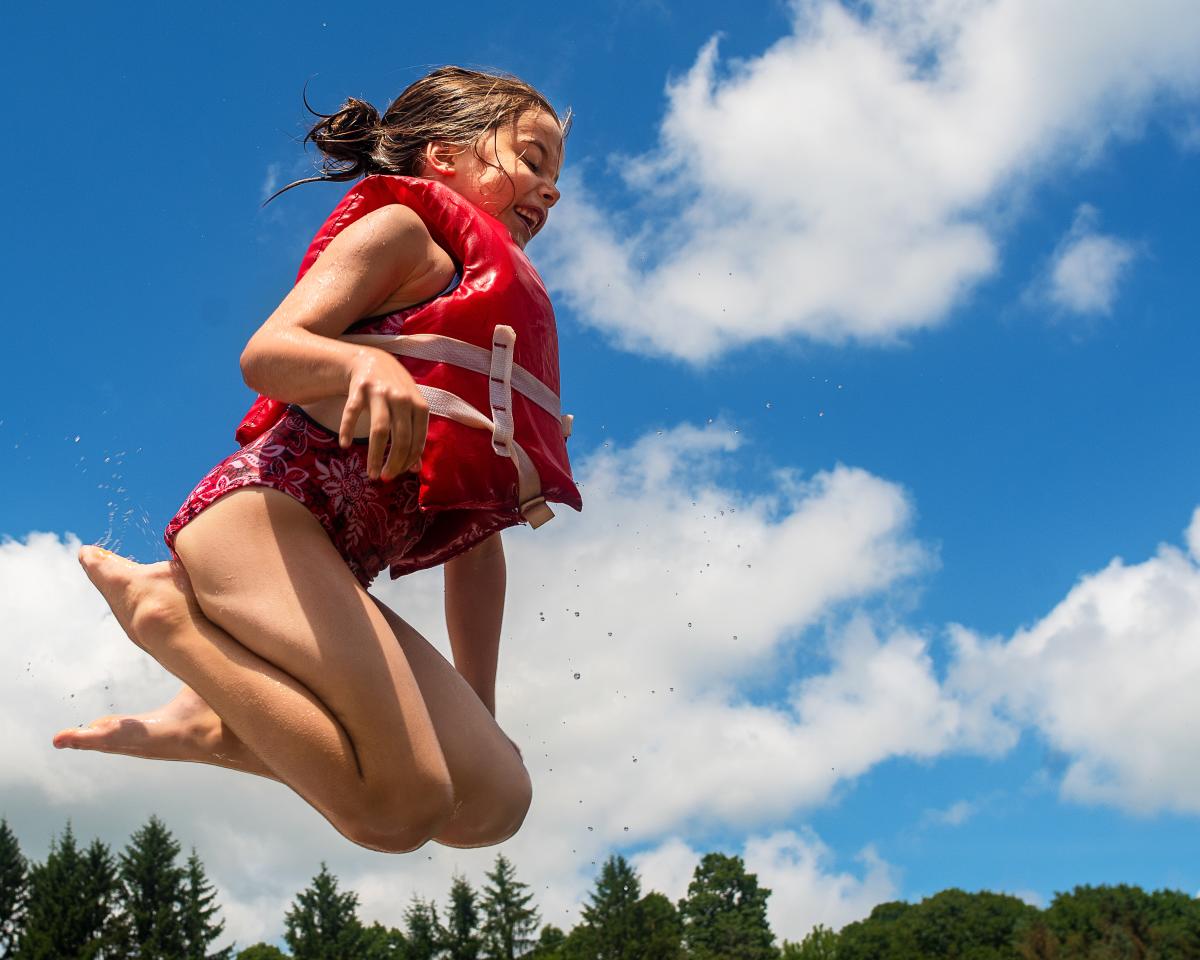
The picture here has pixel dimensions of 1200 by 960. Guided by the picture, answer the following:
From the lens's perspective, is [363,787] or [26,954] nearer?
[363,787]

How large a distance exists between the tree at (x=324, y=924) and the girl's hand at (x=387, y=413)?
6193cm

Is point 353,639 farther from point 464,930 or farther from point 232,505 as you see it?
point 464,930

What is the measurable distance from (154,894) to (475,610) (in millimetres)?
58987

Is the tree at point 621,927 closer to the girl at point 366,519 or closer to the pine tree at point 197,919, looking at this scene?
the pine tree at point 197,919

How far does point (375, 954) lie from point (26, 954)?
52.0 feet

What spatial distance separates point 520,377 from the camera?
345 centimetres

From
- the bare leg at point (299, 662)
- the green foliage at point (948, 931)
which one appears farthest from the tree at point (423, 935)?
the bare leg at point (299, 662)

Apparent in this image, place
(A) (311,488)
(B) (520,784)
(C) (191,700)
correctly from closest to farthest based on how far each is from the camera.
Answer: (A) (311,488)
(B) (520,784)
(C) (191,700)

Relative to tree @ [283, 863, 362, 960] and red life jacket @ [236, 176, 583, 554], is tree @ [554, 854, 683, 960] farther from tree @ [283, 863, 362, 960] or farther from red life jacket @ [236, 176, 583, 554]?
red life jacket @ [236, 176, 583, 554]

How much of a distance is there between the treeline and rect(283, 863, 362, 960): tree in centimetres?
7

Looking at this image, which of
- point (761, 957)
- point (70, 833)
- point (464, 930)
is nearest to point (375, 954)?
point (464, 930)

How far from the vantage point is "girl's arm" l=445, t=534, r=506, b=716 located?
158 inches

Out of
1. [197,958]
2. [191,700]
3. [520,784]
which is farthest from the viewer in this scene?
[197,958]

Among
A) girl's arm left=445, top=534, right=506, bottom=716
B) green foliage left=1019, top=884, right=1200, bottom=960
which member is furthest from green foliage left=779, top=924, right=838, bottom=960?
girl's arm left=445, top=534, right=506, bottom=716
